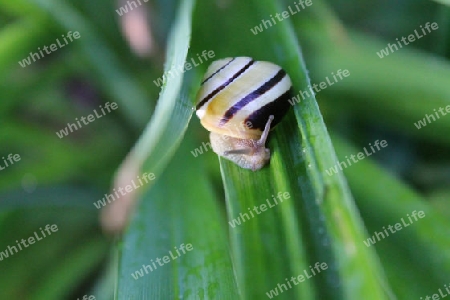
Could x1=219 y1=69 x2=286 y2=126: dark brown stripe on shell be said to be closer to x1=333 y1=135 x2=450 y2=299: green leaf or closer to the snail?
the snail

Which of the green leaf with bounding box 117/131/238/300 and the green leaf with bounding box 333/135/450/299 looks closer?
the green leaf with bounding box 117/131/238/300

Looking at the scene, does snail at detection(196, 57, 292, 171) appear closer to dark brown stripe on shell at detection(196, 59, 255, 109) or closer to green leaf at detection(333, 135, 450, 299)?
dark brown stripe on shell at detection(196, 59, 255, 109)

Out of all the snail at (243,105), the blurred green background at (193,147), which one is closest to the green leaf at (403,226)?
the blurred green background at (193,147)

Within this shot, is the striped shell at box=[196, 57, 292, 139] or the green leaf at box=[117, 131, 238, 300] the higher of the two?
the striped shell at box=[196, 57, 292, 139]

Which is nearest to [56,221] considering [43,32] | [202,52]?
[43,32]

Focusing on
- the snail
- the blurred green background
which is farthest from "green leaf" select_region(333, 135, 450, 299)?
the snail

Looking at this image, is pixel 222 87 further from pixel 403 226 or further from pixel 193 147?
pixel 403 226

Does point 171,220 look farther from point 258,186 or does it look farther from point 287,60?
point 287,60
